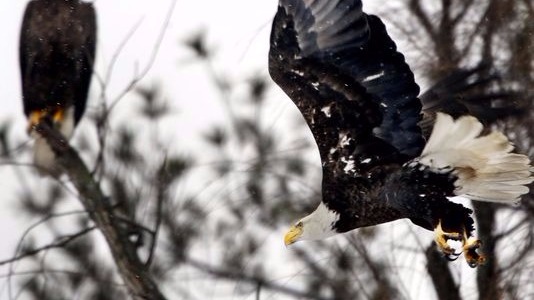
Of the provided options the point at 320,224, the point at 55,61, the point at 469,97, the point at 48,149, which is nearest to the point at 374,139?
the point at 320,224

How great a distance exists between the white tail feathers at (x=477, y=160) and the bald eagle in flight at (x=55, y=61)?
146 cm

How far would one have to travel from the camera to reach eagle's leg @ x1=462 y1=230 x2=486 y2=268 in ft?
10.8

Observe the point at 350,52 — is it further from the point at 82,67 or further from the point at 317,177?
the point at 82,67

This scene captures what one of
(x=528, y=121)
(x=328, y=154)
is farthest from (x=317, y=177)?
(x=528, y=121)

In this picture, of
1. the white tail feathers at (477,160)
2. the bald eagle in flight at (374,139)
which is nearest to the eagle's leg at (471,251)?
the bald eagle in flight at (374,139)

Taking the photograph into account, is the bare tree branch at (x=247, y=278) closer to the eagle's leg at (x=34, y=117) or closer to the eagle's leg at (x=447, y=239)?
the eagle's leg at (x=447, y=239)

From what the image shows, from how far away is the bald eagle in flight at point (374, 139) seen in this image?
11.2 ft

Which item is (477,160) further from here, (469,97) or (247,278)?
(247,278)

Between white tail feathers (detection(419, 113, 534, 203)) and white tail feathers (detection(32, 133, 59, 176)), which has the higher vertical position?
white tail feathers (detection(32, 133, 59, 176))

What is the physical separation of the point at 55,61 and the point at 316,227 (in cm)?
144

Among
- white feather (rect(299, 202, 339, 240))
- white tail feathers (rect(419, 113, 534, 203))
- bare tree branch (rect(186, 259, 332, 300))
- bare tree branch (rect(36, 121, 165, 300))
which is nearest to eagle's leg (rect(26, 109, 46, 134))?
bare tree branch (rect(36, 121, 165, 300))

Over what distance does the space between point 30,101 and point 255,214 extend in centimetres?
110

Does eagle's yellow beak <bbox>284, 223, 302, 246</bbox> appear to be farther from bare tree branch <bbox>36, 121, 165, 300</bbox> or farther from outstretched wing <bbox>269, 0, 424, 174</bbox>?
bare tree branch <bbox>36, 121, 165, 300</bbox>

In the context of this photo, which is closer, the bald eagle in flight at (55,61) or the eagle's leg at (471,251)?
the eagle's leg at (471,251)
